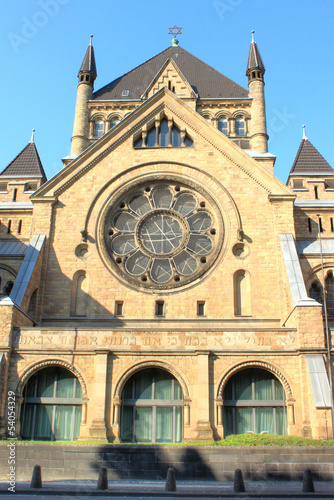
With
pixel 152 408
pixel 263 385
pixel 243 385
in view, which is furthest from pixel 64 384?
pixel 263 385

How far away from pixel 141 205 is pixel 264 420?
13.1 m

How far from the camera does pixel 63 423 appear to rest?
24156 millimetres

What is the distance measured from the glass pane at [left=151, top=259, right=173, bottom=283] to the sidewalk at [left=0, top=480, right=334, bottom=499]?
42.4ft

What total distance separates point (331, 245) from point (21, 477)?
66.6ft

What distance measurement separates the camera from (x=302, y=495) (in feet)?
47.6

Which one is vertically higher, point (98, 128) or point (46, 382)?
point (98, 128)

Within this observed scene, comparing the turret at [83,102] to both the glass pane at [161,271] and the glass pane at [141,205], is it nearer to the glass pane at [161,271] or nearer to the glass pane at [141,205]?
the glass pane at [141,205]

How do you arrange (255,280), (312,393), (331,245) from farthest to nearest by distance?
(331,245) < (255,280) < (312,393)

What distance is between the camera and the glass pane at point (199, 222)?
1188 inches

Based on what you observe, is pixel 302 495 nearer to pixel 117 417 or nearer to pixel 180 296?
pixel 117 417

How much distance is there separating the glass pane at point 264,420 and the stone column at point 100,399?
20.9ft

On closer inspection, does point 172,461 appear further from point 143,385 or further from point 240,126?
point 240,126

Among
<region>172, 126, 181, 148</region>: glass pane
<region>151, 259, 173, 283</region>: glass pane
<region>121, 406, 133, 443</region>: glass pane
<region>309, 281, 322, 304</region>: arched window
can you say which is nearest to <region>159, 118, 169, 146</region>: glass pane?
<region>172, 126, 181, 148</region>: glass pane

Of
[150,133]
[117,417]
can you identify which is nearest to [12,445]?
[117,417]
